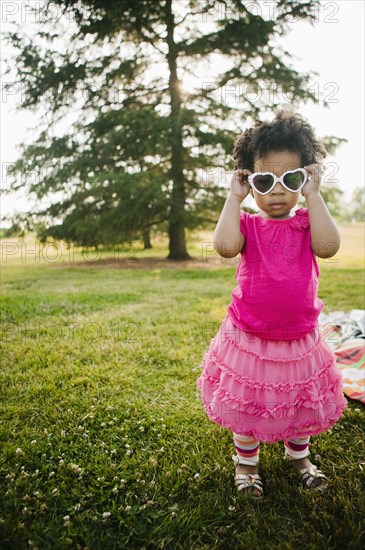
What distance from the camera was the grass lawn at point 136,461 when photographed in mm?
1587

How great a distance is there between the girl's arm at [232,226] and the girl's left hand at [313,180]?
0.30 meters

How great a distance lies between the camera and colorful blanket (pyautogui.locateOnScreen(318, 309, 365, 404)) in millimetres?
2899

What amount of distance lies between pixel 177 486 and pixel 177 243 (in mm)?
11784

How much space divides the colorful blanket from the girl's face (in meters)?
0.91

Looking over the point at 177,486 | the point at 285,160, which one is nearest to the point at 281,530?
the point at 177,486

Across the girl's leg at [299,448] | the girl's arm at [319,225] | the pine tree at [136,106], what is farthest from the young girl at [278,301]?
the pine tree at [136,106]

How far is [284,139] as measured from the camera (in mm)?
1785

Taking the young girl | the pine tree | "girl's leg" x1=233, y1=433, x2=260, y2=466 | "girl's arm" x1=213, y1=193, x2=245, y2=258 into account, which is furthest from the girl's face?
the pine tree

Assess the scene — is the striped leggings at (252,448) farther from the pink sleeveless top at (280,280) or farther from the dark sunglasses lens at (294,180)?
the dark sunglasses lens at (294,180)

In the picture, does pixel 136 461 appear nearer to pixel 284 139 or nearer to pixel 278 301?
pixel 278 301

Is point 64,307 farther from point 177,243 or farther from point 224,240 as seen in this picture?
point 177,243

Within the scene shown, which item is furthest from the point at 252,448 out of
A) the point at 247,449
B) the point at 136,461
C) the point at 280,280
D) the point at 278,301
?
the point at 280,280

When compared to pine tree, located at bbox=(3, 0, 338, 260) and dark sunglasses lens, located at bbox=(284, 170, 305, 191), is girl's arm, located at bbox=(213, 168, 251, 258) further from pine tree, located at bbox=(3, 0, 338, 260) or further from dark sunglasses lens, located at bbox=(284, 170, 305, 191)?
pine tree, located at bbox=(3, 0, 338, 260)

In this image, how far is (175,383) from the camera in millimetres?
2949
